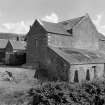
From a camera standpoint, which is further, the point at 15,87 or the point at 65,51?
the point at 65,51

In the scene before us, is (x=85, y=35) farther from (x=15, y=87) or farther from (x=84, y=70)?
(x=15, y=87)

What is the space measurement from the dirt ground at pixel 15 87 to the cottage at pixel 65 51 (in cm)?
262

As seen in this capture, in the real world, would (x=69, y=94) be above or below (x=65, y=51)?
below

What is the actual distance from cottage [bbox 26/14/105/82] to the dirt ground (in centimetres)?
262

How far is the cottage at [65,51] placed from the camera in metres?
21.4

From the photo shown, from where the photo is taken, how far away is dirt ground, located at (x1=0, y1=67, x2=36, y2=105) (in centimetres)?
1402

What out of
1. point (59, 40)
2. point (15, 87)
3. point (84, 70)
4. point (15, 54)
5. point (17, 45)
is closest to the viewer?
point (15, 87)

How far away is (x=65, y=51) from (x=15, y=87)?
10.6m

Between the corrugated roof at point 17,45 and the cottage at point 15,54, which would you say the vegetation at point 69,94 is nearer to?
the cottage at point 15,54

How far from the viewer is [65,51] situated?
2472 cm

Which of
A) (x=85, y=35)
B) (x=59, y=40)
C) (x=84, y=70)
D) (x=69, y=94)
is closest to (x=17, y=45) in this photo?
(x=59, y=40)

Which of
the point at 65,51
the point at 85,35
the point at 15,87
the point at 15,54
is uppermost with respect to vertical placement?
the point at 85,35

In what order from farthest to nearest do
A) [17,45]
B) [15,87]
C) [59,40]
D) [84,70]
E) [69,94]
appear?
[17,45], [59,40], [84,70], [15,87], [69,94]

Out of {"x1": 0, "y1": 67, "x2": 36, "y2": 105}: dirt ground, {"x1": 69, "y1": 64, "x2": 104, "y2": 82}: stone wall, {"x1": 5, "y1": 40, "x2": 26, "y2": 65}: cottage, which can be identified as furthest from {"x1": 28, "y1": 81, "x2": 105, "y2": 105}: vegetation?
{"x1": 5, "y1": 40, "x2": 26, "y2": 65}: cottage
